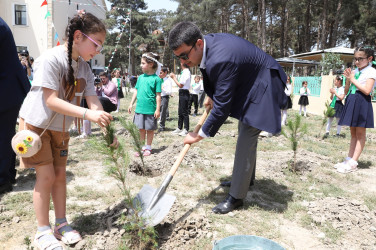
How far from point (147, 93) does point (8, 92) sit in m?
2.32

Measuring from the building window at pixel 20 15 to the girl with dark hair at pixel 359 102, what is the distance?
24.2 meters

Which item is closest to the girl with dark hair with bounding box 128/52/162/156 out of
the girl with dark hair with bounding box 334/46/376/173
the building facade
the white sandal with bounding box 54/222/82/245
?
the white sandal with bounding box 54/222/82/245

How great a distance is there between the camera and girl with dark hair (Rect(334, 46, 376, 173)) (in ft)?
13.6

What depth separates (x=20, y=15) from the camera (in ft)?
71.5

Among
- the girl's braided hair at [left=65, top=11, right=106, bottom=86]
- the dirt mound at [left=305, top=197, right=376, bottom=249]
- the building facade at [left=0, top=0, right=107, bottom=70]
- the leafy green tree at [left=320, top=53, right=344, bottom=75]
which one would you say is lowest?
the dirt mound at [left=305, top=197, right=376, bottom=249]

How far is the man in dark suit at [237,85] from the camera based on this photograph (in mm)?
2418

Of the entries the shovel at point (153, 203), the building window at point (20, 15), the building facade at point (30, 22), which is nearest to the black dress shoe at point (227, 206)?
the shovel at point (153, 203)

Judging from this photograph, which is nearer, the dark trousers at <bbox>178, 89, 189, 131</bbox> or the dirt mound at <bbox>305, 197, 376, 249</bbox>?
the dirt mound at <bbox>305, 197, 376, 249</bbox>

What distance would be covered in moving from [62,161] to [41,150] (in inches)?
9.6

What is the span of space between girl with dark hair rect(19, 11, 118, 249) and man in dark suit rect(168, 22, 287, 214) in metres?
0.75

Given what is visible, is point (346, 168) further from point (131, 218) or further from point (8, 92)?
point (8, 92)

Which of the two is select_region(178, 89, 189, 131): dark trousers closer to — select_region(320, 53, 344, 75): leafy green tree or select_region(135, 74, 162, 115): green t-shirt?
select_region(135, 74, 162, 115): green t-shirt

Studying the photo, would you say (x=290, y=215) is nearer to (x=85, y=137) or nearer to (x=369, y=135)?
(x=85, y=137)

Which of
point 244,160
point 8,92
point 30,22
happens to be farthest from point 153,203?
point 30,22
